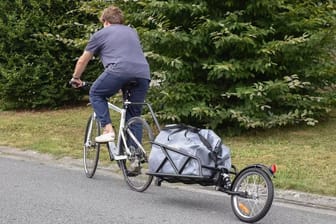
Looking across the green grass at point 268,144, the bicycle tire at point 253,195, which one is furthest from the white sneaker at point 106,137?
the bicycle tire at point 253,195

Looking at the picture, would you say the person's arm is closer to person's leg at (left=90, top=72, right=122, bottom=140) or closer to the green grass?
→ person's leg at (left=90, top=72, right=122, bottom=140)

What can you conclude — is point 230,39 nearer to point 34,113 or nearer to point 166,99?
point 166,99

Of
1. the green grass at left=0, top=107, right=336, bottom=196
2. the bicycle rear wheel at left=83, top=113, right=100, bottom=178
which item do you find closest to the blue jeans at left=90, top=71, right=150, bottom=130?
the bicycle rear wheel at left=83, top=113, right=100, bottom=178

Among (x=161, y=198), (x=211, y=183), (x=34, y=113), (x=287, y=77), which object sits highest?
(x=287, y=77)

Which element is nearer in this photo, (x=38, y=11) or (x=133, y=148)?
(x=133, y=148)

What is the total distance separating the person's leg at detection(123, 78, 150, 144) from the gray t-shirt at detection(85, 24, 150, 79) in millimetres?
100

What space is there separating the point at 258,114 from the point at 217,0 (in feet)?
6.28

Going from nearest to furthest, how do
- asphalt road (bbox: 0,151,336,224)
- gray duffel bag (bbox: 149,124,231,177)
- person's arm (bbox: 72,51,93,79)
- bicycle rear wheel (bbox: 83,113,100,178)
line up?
asphalt road (bbox: 0,151,336,224)
gray duffel bag (bbox: 149,124,231,177)
person's arm (bbox: 72,51,93,79)
bicycle rear wheel (bbox: 83,113,100,178)

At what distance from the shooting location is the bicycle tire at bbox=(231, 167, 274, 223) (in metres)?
5.49

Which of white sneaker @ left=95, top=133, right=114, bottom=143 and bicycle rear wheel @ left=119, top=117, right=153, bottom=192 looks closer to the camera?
bicycle rear wheel @ left=119, top=117, right=153, bottom=192

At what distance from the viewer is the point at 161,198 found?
6656mm

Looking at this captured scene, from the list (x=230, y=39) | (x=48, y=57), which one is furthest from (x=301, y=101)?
(x=48, y=57)

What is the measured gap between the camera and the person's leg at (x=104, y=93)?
694 centimetres

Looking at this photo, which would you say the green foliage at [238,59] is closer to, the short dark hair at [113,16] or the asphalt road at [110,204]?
the short dark hair at [113,16]
